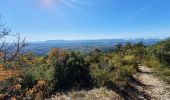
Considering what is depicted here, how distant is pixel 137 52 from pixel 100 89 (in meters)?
31.2

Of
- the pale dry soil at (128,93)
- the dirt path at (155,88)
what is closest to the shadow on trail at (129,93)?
the pale dry soil at (128,93)

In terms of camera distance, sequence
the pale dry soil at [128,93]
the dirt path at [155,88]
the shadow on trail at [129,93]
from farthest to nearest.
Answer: the dirt path at [155,88] < the shadow on trail at [129,93] < the pale dry soil at [128,93]

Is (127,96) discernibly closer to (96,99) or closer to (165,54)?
(96,99)

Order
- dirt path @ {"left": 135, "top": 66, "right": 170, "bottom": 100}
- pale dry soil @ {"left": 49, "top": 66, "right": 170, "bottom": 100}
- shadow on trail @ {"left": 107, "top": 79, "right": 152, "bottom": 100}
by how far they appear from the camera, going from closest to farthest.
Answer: pale dry soil @ {"left": 49, "top": 66, "right": 170, "bottom": 100} < shadow on trail @ {"left": 107, "top": 79, "right": 152, "bottom": 100} < dirt path @ {"left": 135, "top": 66, "right": 170, "bottom": 100}

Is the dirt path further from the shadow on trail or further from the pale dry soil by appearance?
the shadow on trail

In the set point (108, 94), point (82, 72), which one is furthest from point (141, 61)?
point (108, 94)

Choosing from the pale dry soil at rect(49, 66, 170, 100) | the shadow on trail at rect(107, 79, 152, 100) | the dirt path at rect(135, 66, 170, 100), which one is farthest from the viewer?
the dirt path at rect(135, 66, 170, 100)

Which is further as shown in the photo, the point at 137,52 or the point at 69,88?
the point at 137,52

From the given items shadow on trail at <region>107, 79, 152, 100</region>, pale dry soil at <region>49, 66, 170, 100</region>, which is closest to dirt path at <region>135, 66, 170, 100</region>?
pale dry soil at <region>49, 66, 170, 100</region>

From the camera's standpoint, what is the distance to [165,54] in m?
30.9

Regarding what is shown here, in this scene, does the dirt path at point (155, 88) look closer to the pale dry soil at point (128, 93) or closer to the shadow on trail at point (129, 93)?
the pale dry soil at point (128, 93)

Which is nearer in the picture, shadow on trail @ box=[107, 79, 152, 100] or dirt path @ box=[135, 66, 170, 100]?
shadow on trail @ box=[107, 79, 152, 100]

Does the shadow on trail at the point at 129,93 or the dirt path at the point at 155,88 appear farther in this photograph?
the dirt path at the point at 155,88

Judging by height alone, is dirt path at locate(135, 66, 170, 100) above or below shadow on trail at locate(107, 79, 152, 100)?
below
